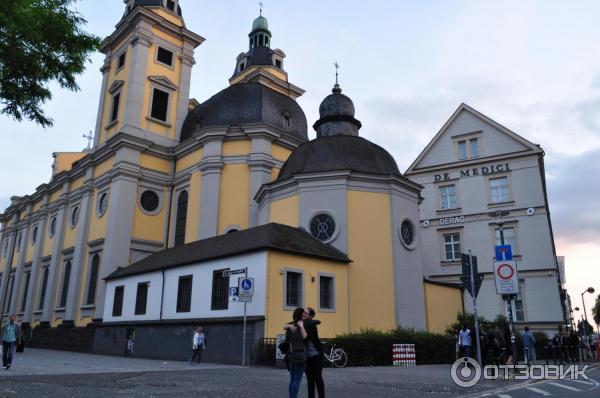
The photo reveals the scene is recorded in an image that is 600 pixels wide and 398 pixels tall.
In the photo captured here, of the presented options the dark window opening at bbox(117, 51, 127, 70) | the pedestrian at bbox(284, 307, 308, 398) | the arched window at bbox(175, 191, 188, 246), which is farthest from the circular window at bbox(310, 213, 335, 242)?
the dark window opening at bbox(117, 51, 127, 70)

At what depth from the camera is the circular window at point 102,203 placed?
111 feet

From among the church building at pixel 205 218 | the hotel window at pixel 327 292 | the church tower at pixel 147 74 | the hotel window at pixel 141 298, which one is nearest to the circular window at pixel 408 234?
the church building at pixel 205 218

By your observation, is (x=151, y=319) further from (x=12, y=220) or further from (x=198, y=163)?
(x=12, y=220)

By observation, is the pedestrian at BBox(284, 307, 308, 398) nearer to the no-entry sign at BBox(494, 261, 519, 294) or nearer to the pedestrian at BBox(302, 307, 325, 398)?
the pedestrian at BBox(302, 307, 325, 398)

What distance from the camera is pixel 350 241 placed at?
877 inches

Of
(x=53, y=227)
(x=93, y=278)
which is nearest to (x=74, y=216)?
(x=53, y=227)

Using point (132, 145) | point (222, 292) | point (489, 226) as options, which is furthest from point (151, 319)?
point (489, 226)

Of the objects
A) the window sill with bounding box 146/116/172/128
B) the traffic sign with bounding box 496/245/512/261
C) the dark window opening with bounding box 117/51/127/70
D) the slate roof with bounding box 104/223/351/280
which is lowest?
the traffic sign with bounding box 496/245/512/261

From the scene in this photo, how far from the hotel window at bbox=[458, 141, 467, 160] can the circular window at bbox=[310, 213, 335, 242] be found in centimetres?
1278

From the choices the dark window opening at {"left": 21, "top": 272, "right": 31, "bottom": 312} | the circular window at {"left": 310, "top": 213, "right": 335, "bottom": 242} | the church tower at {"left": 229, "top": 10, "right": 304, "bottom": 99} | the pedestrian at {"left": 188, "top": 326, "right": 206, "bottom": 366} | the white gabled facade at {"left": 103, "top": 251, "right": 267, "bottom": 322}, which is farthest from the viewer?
the church tower at {"left": 229, "top": 10, "right": 304, "bottom": 99}

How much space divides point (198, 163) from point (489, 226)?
1869cm

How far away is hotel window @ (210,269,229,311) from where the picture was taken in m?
18.8

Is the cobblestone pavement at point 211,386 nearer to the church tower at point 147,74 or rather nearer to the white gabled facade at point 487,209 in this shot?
the white gabled facade at point 487,209

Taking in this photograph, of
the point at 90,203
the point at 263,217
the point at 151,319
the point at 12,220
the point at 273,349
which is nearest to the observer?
the point at 273,349
